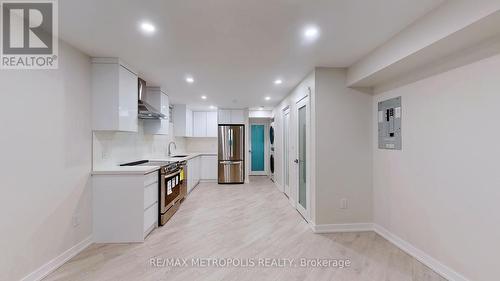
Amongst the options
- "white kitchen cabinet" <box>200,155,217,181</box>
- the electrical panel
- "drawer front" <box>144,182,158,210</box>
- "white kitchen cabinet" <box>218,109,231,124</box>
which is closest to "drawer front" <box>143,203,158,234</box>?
"drawer front" <box>144,182,158,210</box>

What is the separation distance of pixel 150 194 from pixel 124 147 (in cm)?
116

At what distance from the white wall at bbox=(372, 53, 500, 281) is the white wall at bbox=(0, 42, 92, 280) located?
3.99 metres

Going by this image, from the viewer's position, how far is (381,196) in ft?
10.3

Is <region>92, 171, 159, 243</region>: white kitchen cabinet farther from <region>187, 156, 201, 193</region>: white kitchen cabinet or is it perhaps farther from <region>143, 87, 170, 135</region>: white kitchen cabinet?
<region>187, 156, 201, 193</region>: white kitchen cabinet

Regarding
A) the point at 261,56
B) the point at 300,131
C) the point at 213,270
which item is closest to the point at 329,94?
the point at 300,131

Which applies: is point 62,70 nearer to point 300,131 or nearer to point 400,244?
point 300,131

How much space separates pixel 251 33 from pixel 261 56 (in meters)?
0.62

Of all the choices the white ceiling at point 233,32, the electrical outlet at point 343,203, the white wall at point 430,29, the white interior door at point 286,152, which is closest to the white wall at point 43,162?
the white ceiling at point 233,32

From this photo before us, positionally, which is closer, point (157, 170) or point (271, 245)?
point (271, 245)

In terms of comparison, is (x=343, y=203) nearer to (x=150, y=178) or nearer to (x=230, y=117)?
(x=150, y=178)

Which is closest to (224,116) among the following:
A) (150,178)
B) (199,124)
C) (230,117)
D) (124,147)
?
(230,117)

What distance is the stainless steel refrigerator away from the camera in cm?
682

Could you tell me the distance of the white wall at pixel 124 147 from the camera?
3.07 meters

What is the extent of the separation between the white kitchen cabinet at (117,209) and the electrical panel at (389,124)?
11.2ft
